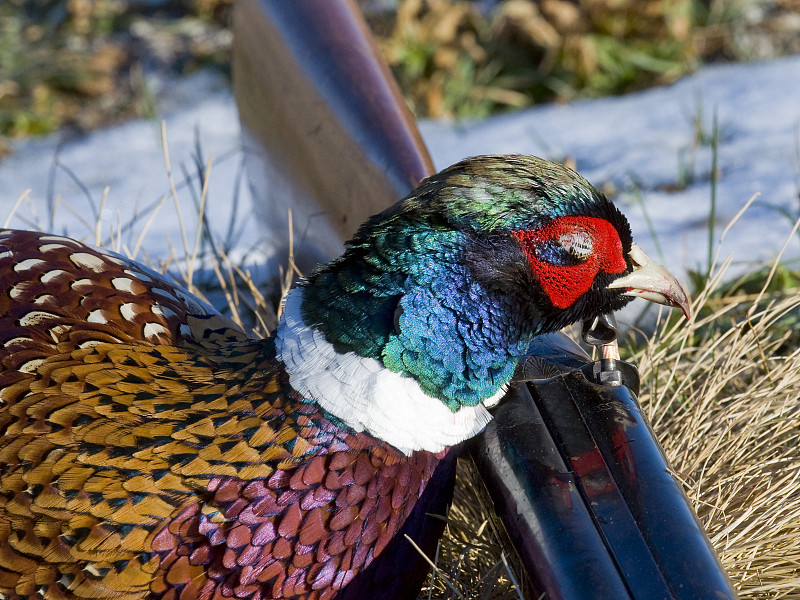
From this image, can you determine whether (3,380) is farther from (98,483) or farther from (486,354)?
(486,354)

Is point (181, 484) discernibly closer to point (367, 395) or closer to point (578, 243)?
point (367, 395)

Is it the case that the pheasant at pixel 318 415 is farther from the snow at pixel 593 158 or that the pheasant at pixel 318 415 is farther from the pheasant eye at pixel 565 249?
the snow at pixel 593 158

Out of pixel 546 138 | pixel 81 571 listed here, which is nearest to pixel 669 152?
pixel 546 138

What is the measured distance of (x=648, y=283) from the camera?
146 centimetres

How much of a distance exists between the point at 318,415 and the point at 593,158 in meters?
2.45

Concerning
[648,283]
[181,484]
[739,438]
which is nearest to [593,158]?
[739,438]

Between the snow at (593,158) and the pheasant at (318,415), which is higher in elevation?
the pheasant at (318,415)

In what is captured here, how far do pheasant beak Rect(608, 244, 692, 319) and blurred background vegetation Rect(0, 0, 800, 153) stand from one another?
8.77 ft

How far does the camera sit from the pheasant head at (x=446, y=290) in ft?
4.37

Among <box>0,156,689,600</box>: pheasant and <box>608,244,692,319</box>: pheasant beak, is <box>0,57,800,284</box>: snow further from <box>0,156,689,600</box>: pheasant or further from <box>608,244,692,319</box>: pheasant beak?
<box>0,156,689,600</box>: pheasant

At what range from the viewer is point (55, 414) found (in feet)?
4.57

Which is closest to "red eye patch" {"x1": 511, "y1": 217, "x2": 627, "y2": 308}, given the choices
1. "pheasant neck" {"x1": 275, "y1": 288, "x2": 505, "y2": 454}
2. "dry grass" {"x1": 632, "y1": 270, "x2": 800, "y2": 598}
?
"pheasant neck" {"x1": 275, "y1": 288, "x2": 505, "y2": 454}

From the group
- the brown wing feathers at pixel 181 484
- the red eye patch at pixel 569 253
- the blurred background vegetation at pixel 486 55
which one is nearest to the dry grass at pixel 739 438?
the red eye patch at pixel 569 253

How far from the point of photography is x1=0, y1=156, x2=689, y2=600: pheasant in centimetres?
130
